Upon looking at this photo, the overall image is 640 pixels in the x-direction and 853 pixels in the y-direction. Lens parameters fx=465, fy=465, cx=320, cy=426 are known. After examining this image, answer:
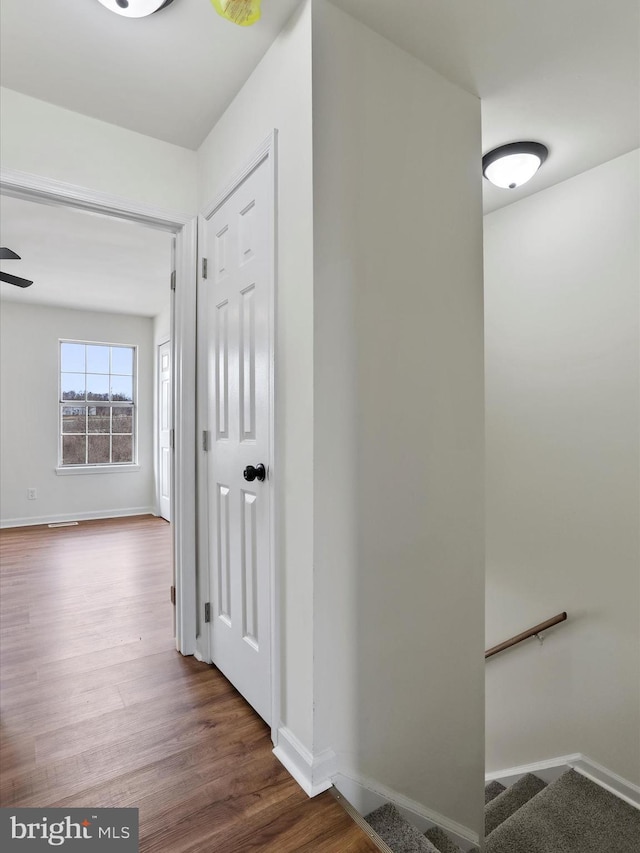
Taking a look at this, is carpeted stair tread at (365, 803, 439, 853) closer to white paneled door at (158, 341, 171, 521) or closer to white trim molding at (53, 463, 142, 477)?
white paneled door at (158, 341, 171, 521)

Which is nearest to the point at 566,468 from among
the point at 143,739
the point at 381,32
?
the point at 381,32

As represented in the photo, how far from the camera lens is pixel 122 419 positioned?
6.02 m

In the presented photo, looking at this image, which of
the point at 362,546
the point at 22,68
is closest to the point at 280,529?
the point at 362,546

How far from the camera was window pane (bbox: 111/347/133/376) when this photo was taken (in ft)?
19.5

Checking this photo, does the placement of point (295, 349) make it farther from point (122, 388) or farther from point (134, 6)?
point (122, 388)

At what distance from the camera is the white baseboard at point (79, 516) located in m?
5.30

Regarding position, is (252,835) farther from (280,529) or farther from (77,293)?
(77,293)

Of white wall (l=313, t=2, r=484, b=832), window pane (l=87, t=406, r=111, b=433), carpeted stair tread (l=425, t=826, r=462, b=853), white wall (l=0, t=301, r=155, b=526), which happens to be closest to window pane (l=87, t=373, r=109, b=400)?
window pane (l=87, t=406, r=111, b=433)

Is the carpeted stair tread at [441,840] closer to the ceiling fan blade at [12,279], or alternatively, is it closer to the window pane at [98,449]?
the ceiling fan blade at [12,279]

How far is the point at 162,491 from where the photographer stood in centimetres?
580

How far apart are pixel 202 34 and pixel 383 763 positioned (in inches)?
99.2

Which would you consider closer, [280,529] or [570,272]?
[280,529]

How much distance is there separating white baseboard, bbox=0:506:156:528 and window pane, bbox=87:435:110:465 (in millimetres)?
634

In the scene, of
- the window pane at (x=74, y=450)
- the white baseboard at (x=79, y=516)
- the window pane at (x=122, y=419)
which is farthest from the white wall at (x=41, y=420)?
the window pane at (x=122, y=419)
